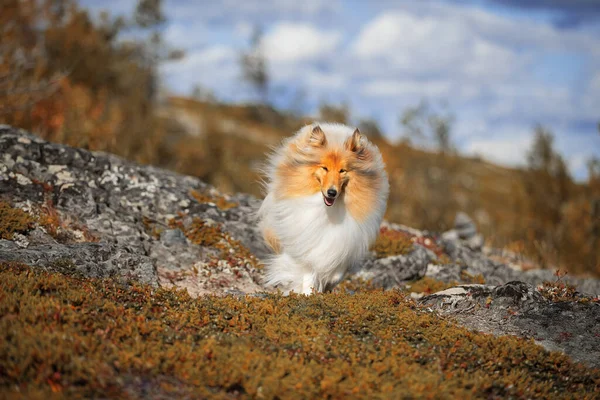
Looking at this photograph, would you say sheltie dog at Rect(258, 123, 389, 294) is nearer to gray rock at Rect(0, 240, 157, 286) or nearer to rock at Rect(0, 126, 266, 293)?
rock at Rect(0, 126, 266, 293)

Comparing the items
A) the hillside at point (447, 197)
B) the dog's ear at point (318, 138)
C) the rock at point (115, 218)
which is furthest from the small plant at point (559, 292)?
the hillside at point (447, 197)

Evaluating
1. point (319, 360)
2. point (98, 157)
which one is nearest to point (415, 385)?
point (319, 360)

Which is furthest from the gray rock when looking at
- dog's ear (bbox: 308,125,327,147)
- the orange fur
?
dog's ear (bbox: 308,125,327,147)

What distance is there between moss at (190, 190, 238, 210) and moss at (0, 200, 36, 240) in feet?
9.70

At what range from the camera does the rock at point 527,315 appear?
→ 555 cm

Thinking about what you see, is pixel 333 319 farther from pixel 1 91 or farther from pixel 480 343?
pixel 1 91

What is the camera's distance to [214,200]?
9.64 meters

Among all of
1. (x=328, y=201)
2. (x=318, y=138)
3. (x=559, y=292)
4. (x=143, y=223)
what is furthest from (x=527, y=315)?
(x=143, y=223)

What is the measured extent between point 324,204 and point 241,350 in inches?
100

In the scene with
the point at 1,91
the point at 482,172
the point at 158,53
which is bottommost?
the point at 482,172

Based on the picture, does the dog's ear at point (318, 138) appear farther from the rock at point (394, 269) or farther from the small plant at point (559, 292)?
the small plant at point (559, 292)

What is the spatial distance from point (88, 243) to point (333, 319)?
347 cm

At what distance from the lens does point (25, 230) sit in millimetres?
6812

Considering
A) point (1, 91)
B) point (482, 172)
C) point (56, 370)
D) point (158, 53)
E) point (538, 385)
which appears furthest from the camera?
point (482, 172)
